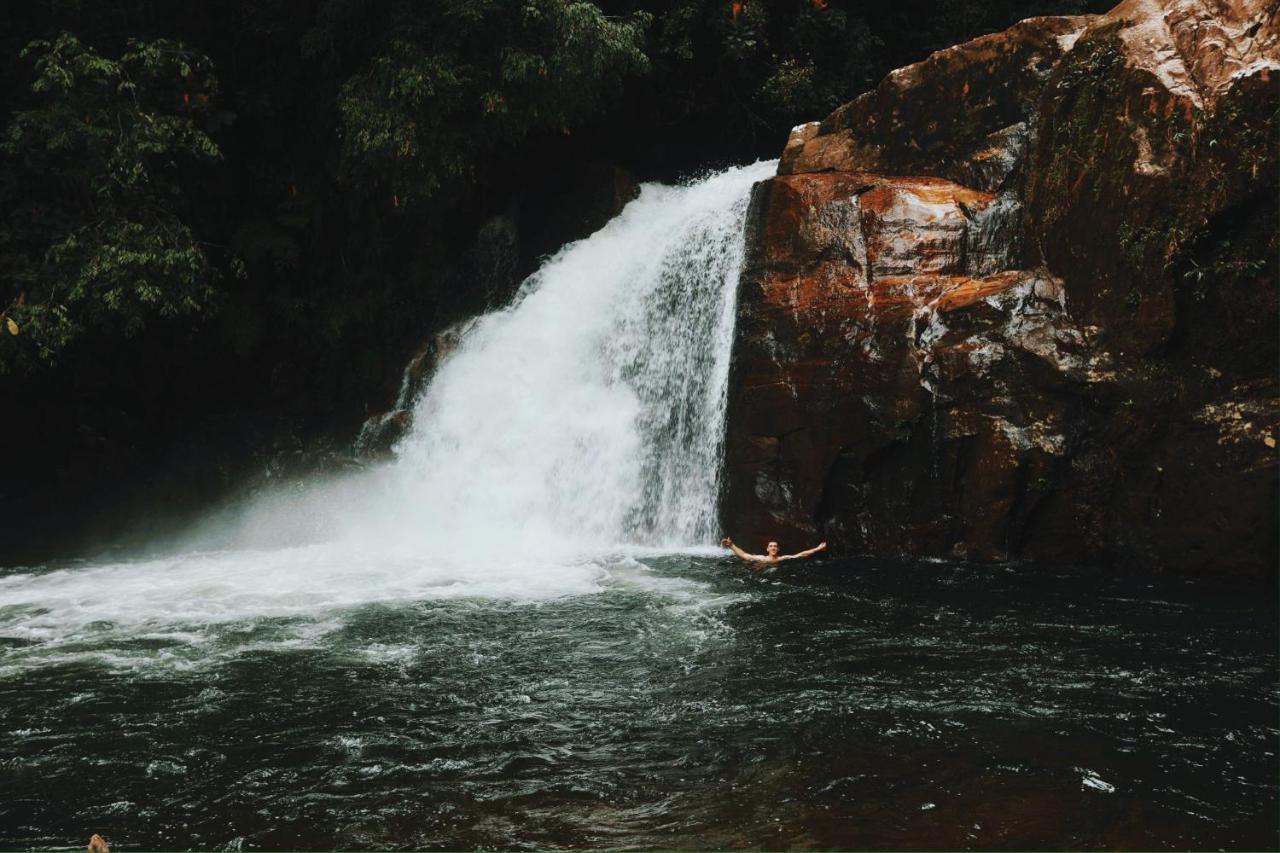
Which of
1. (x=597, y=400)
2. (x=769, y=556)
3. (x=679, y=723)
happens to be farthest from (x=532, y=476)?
(x=679, y=723)

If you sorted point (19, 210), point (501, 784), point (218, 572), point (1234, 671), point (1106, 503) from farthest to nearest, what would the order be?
point (19, 210) < point (218, 572) < point (1106, 503) < point (1234, 671) < point (501, 784)

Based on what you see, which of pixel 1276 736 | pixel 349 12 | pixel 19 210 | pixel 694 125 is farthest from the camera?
pixel 694 125

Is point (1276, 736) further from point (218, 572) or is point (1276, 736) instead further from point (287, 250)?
point (287, 250)

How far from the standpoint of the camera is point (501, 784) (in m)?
4.83

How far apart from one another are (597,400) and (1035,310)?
526 cm

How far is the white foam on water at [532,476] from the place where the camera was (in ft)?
30.6

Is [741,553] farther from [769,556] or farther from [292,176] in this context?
[292,176]

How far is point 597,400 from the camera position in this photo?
40.0 feet

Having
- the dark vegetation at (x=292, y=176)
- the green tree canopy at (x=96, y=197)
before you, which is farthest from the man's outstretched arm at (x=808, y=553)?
the green tree canopy at (x=96, y=197)

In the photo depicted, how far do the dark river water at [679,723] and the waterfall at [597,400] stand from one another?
2843mm

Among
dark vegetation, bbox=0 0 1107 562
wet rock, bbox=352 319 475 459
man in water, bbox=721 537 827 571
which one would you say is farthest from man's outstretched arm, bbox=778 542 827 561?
dark vegetation, bbox=0 0 1107 562

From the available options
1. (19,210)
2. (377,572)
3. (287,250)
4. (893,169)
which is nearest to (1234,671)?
(893,169)

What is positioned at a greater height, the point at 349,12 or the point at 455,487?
the point at 349,12

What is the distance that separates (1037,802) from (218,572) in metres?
8.81
